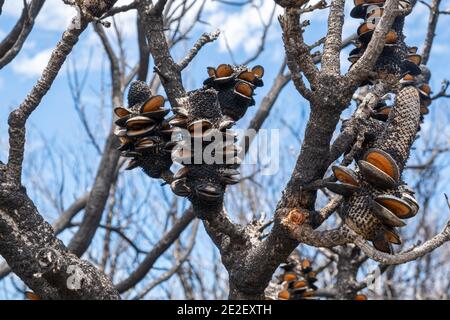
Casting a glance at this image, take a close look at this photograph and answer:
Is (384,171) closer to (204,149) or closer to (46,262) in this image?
(204,149)

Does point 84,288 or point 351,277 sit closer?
point 84,288

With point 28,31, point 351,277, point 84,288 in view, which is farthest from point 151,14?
point 351,277

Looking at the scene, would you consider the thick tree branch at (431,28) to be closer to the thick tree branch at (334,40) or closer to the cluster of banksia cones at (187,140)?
the thick tree branch at (334,40)

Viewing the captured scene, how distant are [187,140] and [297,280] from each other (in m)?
1.68

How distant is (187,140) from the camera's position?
1.94 metres

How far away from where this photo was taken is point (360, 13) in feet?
7.53

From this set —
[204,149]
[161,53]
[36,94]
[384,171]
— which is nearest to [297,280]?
[161,53]

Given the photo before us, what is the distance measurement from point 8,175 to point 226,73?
803 millimetres

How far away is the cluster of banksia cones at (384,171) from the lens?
1719 mm

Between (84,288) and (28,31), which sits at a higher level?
(28,31)

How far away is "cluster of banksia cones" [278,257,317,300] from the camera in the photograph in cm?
329

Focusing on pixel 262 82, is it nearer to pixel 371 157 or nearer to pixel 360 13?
pixel 360 13

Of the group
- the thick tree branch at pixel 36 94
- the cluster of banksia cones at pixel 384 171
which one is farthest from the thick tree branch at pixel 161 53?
the cluster of banksia cones at pixel 384 171

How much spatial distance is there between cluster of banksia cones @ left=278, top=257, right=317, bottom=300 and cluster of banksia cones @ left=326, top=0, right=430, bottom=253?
4.41 ft
